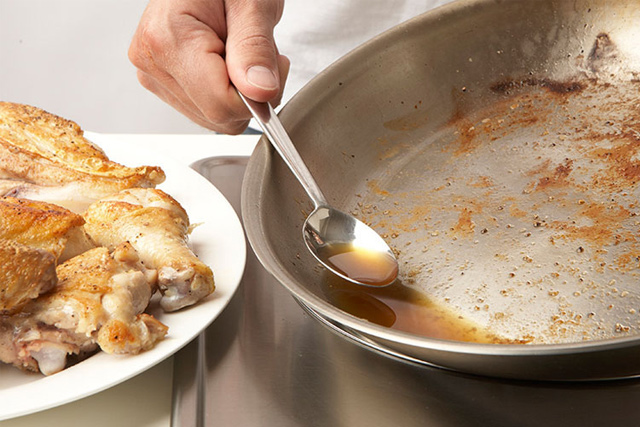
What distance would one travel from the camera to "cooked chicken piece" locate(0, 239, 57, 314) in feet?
1.93

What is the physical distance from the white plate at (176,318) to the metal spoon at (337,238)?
8 cm

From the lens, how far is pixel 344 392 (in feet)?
2.00

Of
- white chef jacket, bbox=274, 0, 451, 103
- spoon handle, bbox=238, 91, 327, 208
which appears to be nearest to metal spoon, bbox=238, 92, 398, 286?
spoon handle, bbox=238, 91, 327, 208

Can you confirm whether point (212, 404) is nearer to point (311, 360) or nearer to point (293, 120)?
point (311, 360)

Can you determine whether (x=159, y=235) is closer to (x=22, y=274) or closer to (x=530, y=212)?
(x=22, y=274)

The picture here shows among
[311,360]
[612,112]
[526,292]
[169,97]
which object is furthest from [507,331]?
[169,97]

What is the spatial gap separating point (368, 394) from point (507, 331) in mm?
137

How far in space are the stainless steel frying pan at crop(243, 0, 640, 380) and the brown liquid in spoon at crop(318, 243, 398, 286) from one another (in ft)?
0.05

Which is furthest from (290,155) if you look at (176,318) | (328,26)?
(328,26)

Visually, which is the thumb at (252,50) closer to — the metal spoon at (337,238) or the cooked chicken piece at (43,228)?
the metal spoon at (337,238)

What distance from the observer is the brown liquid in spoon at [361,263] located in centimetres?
70

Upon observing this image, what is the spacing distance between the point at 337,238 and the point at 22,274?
1.01ft

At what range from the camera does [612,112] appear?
920mm

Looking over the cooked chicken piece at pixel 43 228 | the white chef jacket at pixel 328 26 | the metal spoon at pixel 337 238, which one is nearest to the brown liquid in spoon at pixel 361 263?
the metal spoon at pixel 337 238
